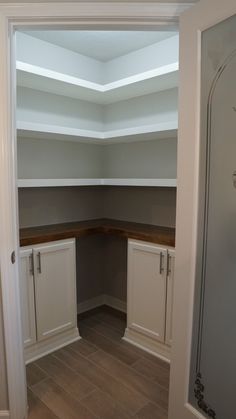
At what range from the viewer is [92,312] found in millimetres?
2852

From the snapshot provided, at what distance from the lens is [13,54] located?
131cm

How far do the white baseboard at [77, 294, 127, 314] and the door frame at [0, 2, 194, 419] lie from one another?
1415 mm

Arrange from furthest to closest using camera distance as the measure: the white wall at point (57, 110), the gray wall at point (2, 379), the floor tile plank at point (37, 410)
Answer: the white wall at point (57, 110) → the floor tile plank at point (37, 410) → the gray wall at point (2, 379)

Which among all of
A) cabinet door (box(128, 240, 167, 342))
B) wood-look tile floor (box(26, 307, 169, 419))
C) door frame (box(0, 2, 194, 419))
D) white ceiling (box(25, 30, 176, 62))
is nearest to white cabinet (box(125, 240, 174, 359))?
cabinet door (box(128, 240, 167, 342))

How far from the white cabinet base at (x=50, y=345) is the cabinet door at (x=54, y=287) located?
58mm

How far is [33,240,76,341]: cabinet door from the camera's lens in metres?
2.06

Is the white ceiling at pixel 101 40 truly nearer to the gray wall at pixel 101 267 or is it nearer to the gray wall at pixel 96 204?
the gray wall at pixel 96 204

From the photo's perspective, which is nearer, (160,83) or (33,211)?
(160,83)

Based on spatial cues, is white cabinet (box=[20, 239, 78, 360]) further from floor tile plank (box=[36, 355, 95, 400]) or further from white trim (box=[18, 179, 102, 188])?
white trim (box=[18, 179, 102, 188])

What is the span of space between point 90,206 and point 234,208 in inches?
76.5

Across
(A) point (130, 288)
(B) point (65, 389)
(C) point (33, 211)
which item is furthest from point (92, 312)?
(C) point (33, 211)

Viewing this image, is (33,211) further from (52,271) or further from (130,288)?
(130,288)

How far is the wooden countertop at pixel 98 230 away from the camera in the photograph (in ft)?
6.49

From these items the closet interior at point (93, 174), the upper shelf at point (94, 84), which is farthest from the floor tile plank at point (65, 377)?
the upper shelf at point (94, 84)
